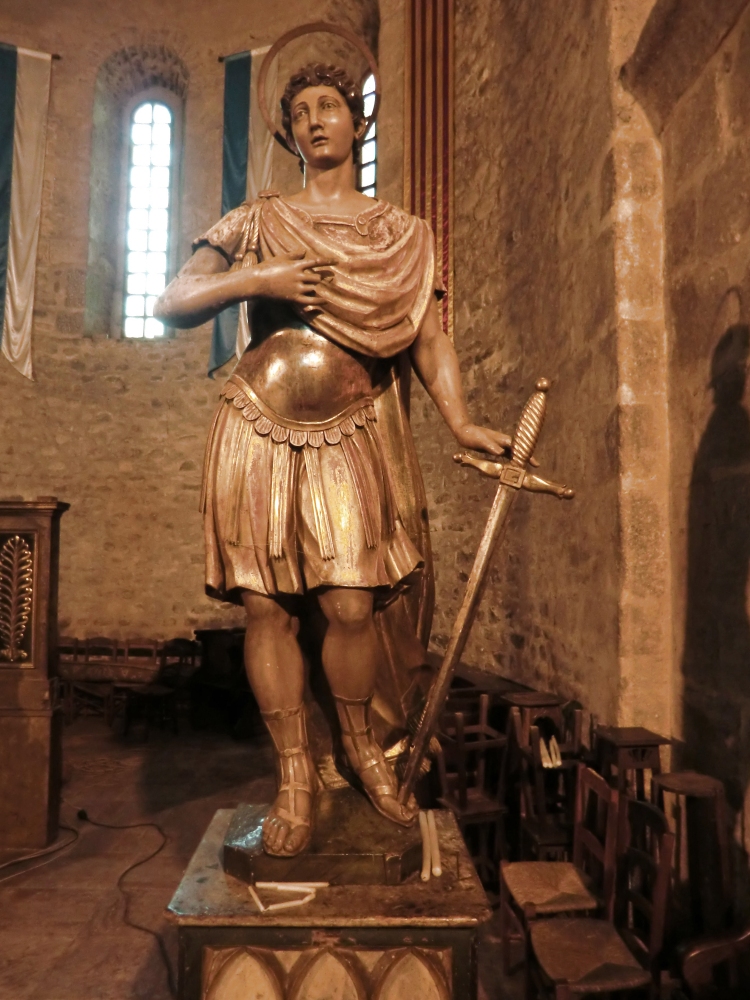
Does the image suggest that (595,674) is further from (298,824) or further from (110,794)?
(110,794)

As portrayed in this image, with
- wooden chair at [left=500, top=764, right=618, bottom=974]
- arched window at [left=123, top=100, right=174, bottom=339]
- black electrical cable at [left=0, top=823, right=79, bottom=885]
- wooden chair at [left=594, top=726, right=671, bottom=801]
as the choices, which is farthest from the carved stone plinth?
arched window at [left=123, top=100, right=174, bottom=339]

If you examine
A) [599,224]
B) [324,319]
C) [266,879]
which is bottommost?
[266,879]

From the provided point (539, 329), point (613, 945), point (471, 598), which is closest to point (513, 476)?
point (471, 598)

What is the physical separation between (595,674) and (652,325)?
1.65 metres

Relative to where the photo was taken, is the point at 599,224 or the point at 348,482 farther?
the point at 599,224

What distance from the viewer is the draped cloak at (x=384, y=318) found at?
1820 millimetres

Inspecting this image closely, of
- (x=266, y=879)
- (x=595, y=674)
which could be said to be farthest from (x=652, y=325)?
(x=266, y=879)

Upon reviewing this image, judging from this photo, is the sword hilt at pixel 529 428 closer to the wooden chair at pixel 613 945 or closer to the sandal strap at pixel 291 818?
the sandal strap at pixel 291 818

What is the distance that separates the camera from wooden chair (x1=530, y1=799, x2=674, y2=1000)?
209 centimetres

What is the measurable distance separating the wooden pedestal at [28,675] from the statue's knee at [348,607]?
2.82 metres

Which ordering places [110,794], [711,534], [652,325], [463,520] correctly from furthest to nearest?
[463,520] → [110,794] → [652,325] → [711,534]

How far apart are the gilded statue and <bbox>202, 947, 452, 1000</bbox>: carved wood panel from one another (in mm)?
201

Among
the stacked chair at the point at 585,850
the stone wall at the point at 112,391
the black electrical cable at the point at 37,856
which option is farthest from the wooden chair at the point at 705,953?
the stone wall at the point at 112,391

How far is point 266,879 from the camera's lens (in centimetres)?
163
